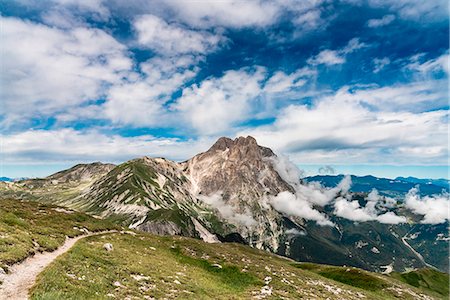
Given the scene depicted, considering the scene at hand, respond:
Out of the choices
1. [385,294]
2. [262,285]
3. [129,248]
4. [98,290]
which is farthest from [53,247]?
[385,294]

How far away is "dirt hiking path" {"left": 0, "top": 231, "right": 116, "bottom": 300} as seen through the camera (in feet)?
64.3

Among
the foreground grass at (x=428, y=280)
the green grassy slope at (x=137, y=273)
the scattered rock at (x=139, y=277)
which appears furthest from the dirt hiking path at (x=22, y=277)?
the foreground grass at (x=428, y=280)

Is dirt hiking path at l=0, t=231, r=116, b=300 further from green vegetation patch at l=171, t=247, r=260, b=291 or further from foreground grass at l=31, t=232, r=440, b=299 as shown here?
green vegetation patch at l=171, t=247, r=260, b=291

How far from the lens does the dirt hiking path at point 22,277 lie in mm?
19587

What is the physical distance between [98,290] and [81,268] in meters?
5.28

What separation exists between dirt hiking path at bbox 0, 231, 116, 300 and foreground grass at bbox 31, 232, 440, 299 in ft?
2.67

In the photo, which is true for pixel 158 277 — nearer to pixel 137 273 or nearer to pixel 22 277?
pixel 137 273

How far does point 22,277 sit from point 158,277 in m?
12.9

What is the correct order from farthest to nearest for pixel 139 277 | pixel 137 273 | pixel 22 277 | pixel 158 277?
1. pixel 158 277
2. pixel 137 273
3. pixel 139 277
4. pixel 22 277

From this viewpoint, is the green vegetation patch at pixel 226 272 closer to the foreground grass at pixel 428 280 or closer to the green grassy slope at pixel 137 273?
the green grassy slope at pixel 137 273

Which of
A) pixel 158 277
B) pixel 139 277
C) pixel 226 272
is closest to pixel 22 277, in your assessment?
pixel 139 277

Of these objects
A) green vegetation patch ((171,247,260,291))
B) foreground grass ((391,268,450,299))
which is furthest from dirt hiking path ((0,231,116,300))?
foreground grass ((391,268,450,299))

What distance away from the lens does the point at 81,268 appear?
2722 cm

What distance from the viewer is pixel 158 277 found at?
3198 cm
